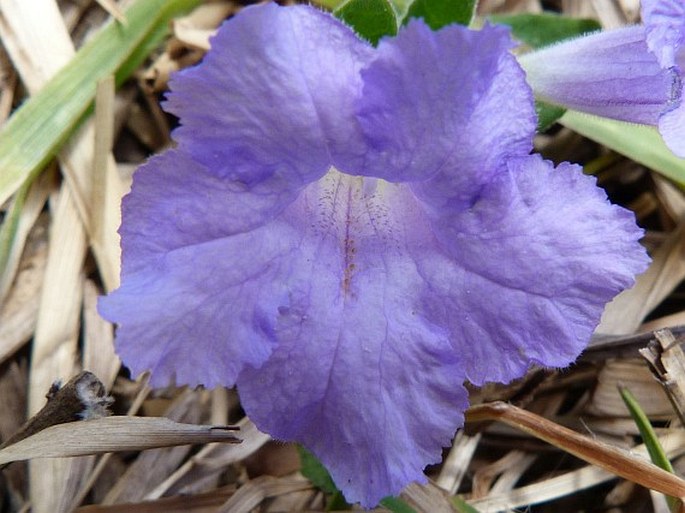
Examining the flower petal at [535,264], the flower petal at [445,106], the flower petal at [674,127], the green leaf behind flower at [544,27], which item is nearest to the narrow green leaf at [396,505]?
the flower petal at [535,264]

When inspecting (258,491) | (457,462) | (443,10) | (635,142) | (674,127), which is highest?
(443,10)

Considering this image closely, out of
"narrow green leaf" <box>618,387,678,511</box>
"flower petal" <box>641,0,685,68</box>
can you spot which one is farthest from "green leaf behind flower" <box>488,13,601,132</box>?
"narrow green leaf" <box>618,387,678,511</box>

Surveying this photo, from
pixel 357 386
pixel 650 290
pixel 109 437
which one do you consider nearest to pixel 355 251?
pixel 357 386

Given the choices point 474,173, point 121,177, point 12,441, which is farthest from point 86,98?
point 474,173

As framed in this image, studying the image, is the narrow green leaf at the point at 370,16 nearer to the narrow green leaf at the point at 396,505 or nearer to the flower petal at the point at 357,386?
the flower petal at the point at 357,386

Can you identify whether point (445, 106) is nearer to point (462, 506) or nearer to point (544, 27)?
point (462, 506)

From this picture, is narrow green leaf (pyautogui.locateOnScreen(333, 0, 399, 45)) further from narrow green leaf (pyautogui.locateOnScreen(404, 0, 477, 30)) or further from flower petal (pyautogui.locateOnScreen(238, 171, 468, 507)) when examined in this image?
flower petal (pyautogui.locateOnScreen(238, 171, 468, 507))

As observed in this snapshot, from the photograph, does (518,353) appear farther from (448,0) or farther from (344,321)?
(448,0)
